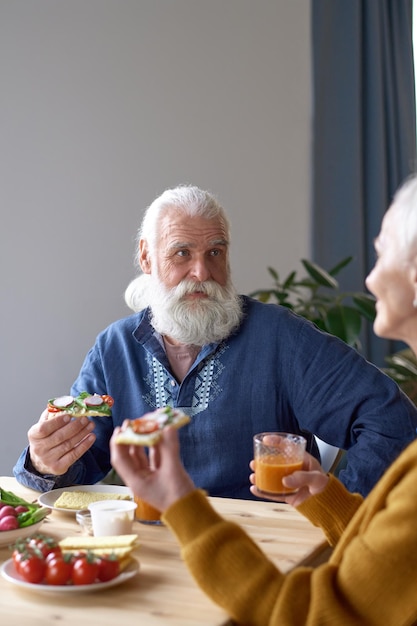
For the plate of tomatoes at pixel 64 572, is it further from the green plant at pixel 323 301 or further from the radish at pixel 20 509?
the green plant at pixel 323 301

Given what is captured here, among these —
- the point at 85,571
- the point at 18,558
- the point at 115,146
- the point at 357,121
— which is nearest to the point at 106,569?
the point at 85,571

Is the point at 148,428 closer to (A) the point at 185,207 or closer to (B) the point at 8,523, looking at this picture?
(B) the point at 8,523

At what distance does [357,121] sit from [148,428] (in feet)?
10.6

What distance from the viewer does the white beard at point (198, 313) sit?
2.49 m

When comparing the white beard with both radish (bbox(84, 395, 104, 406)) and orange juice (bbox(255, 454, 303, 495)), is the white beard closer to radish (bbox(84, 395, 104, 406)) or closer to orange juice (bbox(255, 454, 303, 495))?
radish (bbox(84, 395, 104, 406))

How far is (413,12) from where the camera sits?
4.39m

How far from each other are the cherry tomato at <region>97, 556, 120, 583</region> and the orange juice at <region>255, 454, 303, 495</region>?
38 centimetres

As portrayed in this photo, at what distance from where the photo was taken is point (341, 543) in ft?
4.73

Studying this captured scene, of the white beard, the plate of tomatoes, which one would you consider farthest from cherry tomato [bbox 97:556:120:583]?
the white beard

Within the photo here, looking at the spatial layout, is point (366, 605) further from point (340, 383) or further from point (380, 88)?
point (380, 88)

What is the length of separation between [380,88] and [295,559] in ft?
10.4

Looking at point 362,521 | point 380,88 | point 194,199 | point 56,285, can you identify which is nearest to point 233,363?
point 194,199

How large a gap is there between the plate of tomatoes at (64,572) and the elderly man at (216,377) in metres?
0.68

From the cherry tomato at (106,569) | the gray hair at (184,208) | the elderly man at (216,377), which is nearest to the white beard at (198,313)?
the elderly man at (216,377)
